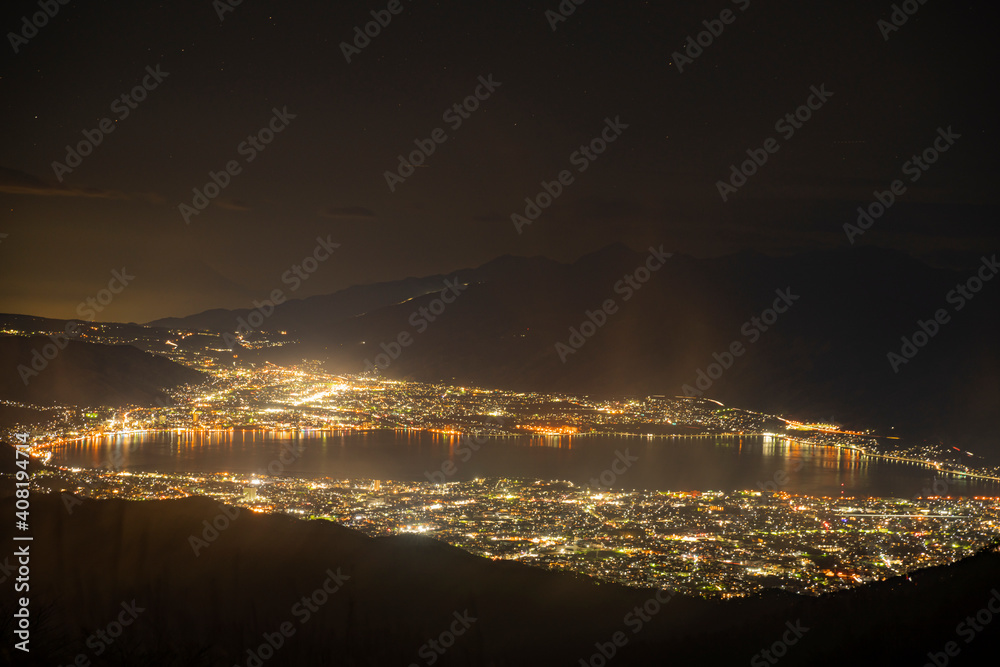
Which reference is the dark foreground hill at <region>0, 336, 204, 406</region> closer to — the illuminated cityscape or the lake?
the illuminated cityscape

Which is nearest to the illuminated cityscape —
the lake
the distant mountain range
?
the lake

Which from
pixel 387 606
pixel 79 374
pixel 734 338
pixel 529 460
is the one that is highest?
pixel 734 338

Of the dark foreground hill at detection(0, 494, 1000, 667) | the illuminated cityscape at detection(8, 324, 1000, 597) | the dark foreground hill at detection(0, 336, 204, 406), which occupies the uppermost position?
the dark foreground hill at detection(0, 336, 204, 406)

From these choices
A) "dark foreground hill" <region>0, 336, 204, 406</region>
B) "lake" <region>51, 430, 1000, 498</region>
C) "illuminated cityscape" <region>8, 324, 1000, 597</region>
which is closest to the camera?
"illuminated cityscape" <region>8, 324, 1000, 597</region>

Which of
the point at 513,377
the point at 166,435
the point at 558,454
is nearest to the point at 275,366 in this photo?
the point at 513,377

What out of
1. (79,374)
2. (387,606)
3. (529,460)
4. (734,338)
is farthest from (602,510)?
(734,338)

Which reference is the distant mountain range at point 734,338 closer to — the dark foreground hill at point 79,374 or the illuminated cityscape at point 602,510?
the illuminated cityscape at point 602,510

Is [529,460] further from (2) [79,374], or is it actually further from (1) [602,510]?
(2) [79,374]
